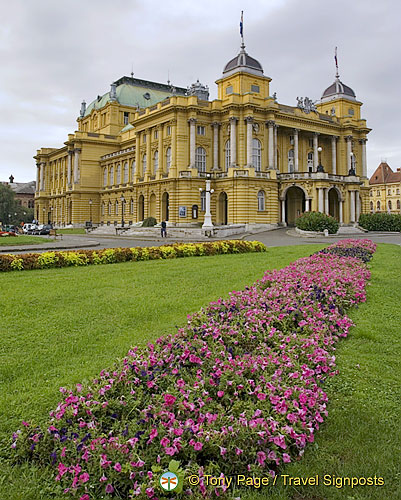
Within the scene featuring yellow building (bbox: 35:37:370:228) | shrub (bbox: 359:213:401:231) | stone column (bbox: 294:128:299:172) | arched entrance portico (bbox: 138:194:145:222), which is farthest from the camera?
arched entrance portico (bbox: 138:194:145:222)

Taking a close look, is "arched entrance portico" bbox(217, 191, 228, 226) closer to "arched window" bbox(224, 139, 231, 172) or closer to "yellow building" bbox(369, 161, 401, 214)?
"arched window" bbox(224, 139, 231, 172)

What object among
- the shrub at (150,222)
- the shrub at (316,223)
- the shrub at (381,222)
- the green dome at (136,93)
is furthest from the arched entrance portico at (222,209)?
the green dome at (136,93)

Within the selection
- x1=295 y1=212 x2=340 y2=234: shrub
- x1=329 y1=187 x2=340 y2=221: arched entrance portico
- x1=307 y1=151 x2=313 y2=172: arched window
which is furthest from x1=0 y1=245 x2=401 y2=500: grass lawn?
x1=307 y1=151 x2=313 y2=172: arched window

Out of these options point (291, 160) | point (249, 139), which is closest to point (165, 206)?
point (249, 139)

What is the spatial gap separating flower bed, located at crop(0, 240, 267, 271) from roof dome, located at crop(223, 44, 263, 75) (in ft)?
109

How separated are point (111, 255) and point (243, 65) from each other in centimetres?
3857

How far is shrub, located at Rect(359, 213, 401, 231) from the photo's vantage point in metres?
43.9

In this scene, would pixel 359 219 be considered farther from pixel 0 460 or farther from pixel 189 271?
pixel 0 460

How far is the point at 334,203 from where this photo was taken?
2063 inches

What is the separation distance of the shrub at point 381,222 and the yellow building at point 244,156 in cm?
275

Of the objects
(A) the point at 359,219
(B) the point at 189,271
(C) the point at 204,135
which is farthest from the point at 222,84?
(B) the point at 189,271

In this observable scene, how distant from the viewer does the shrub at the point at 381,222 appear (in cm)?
4391

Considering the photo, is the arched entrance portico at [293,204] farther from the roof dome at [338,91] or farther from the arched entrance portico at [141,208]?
the arched entrance portico at [141,208]

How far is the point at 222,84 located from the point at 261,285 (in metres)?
45.1
